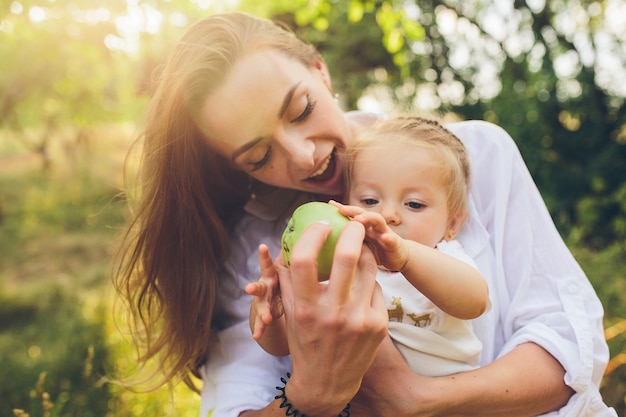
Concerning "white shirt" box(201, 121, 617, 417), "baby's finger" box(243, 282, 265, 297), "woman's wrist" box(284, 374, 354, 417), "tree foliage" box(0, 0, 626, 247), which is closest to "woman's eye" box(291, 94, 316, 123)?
"white shirt" box(201, 121, 617, 417)

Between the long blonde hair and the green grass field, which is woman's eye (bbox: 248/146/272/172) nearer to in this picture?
the long blonde hair

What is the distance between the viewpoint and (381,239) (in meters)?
1.17

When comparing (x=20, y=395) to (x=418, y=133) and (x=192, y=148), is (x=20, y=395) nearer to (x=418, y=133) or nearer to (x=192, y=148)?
(x=192, y=148)

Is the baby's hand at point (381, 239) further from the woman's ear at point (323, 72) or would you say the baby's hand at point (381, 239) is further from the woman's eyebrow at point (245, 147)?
the woman's ear at point (323, 72)

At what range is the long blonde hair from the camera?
1.81 m

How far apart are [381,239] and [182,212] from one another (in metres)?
0.88

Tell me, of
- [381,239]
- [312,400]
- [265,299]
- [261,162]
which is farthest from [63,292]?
[381,239]

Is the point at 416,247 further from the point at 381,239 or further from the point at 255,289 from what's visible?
the point at 255,289

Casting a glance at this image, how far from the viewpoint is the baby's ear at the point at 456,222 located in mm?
1662

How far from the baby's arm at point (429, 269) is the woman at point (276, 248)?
3.0 inches

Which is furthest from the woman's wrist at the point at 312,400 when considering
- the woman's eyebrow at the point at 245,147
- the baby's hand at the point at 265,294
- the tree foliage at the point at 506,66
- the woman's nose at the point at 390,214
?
the tree foliage at the point at 506,66

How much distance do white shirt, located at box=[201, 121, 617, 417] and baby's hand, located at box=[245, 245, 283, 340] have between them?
1.39 feet

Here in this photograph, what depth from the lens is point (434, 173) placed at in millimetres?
1564

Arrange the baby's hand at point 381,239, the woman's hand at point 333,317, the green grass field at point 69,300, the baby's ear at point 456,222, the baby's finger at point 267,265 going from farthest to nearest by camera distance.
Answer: the green grass field at point 69,300 → the baby's ear at point 456,222 → the baby's finger at point 267,265 → the baby's hand at point 381,239 → the woman's hand at point 333,317
